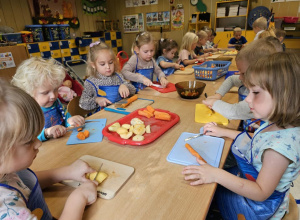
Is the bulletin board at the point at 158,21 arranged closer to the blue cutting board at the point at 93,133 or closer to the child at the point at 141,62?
the child at the point at 141,62

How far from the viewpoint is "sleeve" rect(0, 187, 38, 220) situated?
426 millimetres

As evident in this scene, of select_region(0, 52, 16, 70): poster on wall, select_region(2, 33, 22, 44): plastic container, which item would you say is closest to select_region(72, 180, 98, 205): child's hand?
select_region(0, 52, 16, 70): poster on wall

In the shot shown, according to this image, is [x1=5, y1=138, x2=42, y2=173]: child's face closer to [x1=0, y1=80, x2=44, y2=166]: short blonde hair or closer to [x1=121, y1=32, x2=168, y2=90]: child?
[x1=0, y1=80, x2=44, y2=166]: short blonde hair

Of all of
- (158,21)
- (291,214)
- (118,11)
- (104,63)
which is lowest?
(291,214)

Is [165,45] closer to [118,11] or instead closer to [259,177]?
[259,177]

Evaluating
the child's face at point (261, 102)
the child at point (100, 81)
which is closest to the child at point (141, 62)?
the child at point (100, 81)

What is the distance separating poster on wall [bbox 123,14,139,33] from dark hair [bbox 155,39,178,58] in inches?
170

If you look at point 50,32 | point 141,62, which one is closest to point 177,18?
point 50,32

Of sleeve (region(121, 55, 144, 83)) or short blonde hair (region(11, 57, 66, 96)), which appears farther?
sleeve (region(121, 55, 144, 83))

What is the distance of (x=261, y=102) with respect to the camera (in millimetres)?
697

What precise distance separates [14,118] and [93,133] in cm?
58

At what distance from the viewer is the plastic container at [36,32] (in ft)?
14.2

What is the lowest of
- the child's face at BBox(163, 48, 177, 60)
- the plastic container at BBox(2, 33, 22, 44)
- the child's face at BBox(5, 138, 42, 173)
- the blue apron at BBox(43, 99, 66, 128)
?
the blue apron at BBox(43, 99, 66, 128)

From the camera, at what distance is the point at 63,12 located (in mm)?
5230
